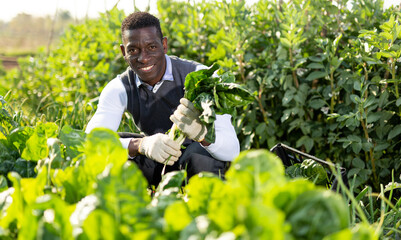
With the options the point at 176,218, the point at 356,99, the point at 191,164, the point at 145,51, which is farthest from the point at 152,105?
the point at 176,218

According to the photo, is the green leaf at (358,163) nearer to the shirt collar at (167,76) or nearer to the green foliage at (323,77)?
the green foliage at (323,77)

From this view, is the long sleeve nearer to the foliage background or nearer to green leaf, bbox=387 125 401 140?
the foliage background

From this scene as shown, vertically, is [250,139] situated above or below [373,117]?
below

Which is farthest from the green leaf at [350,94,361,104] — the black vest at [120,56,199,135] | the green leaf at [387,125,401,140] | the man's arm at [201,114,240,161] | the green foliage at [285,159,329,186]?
the black vest at [120,56,199,135]

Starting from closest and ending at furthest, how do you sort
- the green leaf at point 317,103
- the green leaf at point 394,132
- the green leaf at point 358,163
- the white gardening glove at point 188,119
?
the white gardening glove at point 188,119 < the green leaf at point 394,132 < the green leaf at point 358,163 < the green leaf at point 317,103

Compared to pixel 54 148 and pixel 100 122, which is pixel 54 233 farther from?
pixel 100 122

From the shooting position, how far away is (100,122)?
196 centimetres

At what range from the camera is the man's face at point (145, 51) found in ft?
6.15

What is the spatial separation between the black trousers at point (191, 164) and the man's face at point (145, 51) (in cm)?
39

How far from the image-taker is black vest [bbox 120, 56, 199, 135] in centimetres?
206

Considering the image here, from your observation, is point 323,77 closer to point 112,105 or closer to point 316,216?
point 112,105

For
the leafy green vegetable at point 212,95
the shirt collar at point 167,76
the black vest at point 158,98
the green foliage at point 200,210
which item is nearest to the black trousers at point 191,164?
the black vest at point 158,98

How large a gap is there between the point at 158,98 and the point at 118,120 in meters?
0.25

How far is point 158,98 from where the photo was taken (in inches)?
81.4
